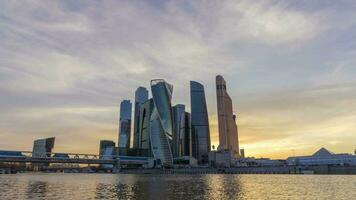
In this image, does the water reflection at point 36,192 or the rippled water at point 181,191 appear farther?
the rippled water at point 181,191

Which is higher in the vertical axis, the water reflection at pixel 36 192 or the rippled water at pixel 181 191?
the water reflection at pixel 36 192

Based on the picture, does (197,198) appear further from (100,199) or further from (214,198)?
(100,199)

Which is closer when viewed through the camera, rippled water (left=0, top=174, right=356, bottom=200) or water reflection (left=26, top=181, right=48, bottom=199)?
water reflection (left=26, top=181, right=48, bottom=199)

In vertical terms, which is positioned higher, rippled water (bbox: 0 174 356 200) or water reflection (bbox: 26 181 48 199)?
water reflection (bbox: 26 181 48 199)

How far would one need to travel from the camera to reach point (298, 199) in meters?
60.4

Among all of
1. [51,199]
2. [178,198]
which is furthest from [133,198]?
[51,199]

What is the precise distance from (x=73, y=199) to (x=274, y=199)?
3627cm

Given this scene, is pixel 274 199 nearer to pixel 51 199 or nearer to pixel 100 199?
pixel 100 199

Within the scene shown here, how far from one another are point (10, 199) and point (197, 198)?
33147mm

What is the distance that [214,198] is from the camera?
198 feet

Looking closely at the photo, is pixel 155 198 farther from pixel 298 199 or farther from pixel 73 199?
pixel 298 199

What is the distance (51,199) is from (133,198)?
14341 mm

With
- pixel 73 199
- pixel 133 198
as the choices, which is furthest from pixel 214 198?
pixel 73 199

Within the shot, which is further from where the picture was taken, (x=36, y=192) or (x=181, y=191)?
(x=181, y=191)
